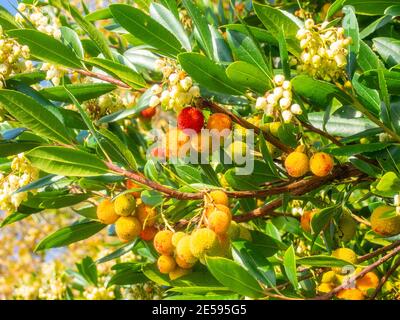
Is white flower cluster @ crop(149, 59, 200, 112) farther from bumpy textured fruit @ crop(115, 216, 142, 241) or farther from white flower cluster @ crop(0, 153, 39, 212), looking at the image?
white flower cluster @ crop(0, 153, 39, 212)

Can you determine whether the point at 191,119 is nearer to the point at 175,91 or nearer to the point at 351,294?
the point at 175,91

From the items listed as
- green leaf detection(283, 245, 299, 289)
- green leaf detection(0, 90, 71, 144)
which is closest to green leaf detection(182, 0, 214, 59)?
green leaf detection(0, 90, 71, 144)

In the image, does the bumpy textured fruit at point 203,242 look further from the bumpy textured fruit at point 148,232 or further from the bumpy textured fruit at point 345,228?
the bumpy textured fruit at point 345,228

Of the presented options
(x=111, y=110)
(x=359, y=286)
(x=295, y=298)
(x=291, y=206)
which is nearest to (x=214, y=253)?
(x=295, y=298)

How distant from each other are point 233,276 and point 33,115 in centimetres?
54

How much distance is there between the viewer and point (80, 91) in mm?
1557

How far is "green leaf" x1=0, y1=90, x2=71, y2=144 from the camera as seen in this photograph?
4.29 ft

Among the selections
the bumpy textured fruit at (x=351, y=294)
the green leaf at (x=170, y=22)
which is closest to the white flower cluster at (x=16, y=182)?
the green leaf at (x=170, y=22)

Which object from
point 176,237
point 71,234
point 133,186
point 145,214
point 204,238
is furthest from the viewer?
point 71,234

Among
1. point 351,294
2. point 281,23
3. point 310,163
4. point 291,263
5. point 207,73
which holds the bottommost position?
point 351,294

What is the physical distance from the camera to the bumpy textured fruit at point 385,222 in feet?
4.63

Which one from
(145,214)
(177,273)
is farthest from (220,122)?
(177,273)

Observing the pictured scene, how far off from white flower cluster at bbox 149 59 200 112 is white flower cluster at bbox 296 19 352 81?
235 mm
